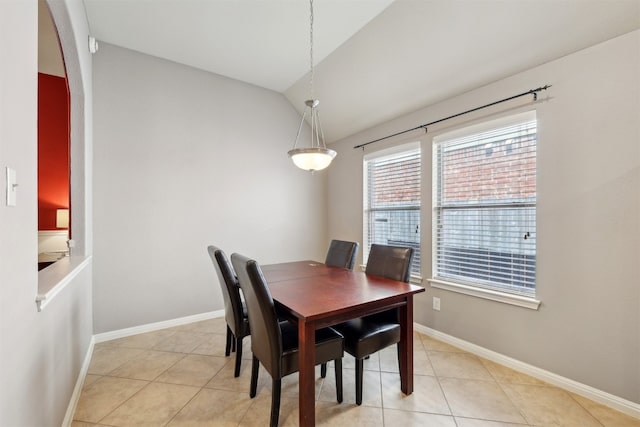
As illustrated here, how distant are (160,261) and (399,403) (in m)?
2.76

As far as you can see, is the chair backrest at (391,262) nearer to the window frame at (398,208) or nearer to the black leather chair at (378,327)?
the black leather chair at (378,327)

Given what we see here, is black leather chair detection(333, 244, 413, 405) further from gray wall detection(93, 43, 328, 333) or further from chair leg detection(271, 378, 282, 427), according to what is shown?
gray wall detection(93, 43, 328, 333)

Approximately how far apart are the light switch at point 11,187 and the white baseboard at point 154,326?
2.54 meters

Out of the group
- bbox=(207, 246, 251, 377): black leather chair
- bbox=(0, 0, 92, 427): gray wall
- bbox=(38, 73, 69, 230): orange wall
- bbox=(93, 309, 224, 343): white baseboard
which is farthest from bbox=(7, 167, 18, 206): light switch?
bbox=(38, 73, 69, 230): orange wall

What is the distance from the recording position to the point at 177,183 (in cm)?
325

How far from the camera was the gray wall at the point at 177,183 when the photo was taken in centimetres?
288

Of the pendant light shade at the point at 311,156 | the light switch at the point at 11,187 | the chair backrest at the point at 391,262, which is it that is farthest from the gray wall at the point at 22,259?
→ the chair backrest at the point at 391,262

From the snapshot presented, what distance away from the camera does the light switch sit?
2.90 feet

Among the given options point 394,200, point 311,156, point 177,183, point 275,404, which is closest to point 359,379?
point 275,404

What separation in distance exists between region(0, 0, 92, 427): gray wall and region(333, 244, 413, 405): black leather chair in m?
1.53

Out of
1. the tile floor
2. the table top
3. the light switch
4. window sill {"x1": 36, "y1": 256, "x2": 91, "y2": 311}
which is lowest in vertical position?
the tile floor

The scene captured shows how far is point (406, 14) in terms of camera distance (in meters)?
2.32

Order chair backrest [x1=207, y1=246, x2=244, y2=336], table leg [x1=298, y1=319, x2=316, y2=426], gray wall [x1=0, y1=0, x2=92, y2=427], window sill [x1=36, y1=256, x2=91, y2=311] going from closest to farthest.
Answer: gray wall [x1=0, y1=0, x2=92, y2=427] < window sill [x1=36, y1=256, x2=91, y2=311] < table leg [x1=298, y1=319, x2=316, y2=426] < chair backrest [x1=207, y1=246, x2=244, y2=336]

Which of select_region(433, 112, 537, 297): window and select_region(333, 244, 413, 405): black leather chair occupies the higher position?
select_region(433, 112, 537, 297): window
